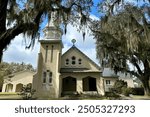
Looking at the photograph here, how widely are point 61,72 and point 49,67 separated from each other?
189 cm

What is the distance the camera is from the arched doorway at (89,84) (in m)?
28.6

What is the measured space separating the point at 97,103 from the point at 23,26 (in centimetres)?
718

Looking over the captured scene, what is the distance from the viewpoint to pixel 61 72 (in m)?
26.3

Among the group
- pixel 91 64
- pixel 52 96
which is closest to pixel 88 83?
pixel 91 64

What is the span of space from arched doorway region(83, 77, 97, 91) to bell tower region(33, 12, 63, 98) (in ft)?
17.2

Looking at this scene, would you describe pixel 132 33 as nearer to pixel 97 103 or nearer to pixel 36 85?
pixel 97 103

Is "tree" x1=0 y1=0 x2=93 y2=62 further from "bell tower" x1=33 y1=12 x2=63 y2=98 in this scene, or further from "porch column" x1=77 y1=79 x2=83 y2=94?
"porch column" x1=77 y1=79 x2=83 y2=94

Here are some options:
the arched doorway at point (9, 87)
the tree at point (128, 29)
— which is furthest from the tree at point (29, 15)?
the arched doorway at point (9, 87)

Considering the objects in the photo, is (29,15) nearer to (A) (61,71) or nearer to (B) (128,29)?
(B) (128,29)

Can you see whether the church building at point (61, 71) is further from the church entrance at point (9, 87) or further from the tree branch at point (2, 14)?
the tree branch at point (2, 14)

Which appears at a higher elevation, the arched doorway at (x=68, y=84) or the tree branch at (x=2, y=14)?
the tree branch at (x=2, y=14)

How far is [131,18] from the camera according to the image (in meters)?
16.3

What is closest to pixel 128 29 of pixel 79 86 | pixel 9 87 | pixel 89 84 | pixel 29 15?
pixel 29 15

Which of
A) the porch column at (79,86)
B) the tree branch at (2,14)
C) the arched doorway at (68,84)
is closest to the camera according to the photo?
the tree branch at (2,14)
